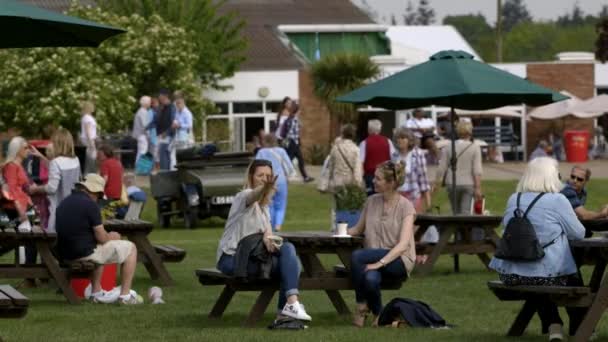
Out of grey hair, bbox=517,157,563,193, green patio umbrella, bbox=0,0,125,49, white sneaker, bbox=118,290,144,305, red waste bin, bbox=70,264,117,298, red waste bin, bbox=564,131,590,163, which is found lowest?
red waste bin, bbox=564,131,590,163

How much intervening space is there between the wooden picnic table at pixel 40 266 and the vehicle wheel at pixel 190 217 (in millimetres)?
12083

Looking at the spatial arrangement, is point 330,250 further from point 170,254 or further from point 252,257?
point 170,254

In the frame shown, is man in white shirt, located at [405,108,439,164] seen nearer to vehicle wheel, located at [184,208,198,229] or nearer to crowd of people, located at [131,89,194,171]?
crowd of people, located at [131,89,194,171]

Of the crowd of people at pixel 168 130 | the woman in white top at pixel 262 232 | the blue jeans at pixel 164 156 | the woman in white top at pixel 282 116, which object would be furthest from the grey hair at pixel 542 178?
the blue jeans at pixel 164 156

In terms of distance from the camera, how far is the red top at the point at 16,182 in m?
18.9

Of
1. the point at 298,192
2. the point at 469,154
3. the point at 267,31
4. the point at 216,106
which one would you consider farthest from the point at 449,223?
the point at 267,31

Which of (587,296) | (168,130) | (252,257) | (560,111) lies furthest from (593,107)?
(587,296)

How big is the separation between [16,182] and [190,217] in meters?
8.14

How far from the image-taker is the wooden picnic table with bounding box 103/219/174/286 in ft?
52.6

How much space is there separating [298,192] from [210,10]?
1008 inches

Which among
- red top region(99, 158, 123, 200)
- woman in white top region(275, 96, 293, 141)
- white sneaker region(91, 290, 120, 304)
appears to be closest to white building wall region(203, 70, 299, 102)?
woman in white top region(275, 96, 293, 141)

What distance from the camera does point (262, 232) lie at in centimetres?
1241

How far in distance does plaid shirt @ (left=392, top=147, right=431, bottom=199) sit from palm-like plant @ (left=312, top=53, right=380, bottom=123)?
26378 millimetres

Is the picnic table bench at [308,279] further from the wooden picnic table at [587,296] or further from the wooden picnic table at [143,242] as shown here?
the wooden picnic table at [143,242]
